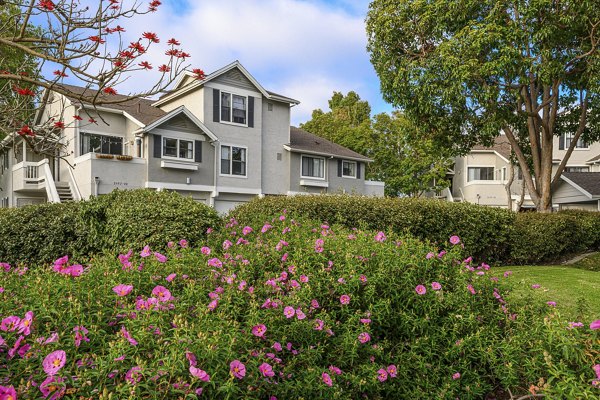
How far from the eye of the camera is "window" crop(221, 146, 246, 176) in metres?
20.6

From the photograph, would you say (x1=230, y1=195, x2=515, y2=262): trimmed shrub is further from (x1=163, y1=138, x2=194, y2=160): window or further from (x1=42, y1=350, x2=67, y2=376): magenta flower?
(x1=163, y1=138, x2=194, y2=160): window

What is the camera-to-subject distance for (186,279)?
3049mm

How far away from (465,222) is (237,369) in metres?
8.97

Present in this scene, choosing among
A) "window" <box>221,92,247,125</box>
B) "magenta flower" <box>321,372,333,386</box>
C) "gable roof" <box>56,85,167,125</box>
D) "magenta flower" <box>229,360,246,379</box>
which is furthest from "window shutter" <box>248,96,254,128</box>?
"magenta flower" <box>229,360,246,379</box>

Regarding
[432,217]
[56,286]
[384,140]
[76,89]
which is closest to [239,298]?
[56,286]

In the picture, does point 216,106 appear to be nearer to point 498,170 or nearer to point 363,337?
point 363,337

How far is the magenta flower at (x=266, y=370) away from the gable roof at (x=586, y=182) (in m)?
23.6

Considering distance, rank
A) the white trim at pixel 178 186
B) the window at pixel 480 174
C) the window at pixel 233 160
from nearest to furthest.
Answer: the white trim at pixel 178 186 < the window at pixel 233 160 < the window at pixel 480 174

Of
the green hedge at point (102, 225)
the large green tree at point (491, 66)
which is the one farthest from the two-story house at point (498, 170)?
the green hedge at point (102, 225)

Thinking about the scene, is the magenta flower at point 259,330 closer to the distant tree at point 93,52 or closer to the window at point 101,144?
the distant tree at point 93,52

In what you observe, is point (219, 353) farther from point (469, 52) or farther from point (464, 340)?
point (469, 52)

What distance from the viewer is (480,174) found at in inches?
1251

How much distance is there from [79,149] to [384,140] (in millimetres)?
21923

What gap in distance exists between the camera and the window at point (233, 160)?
20.6m
